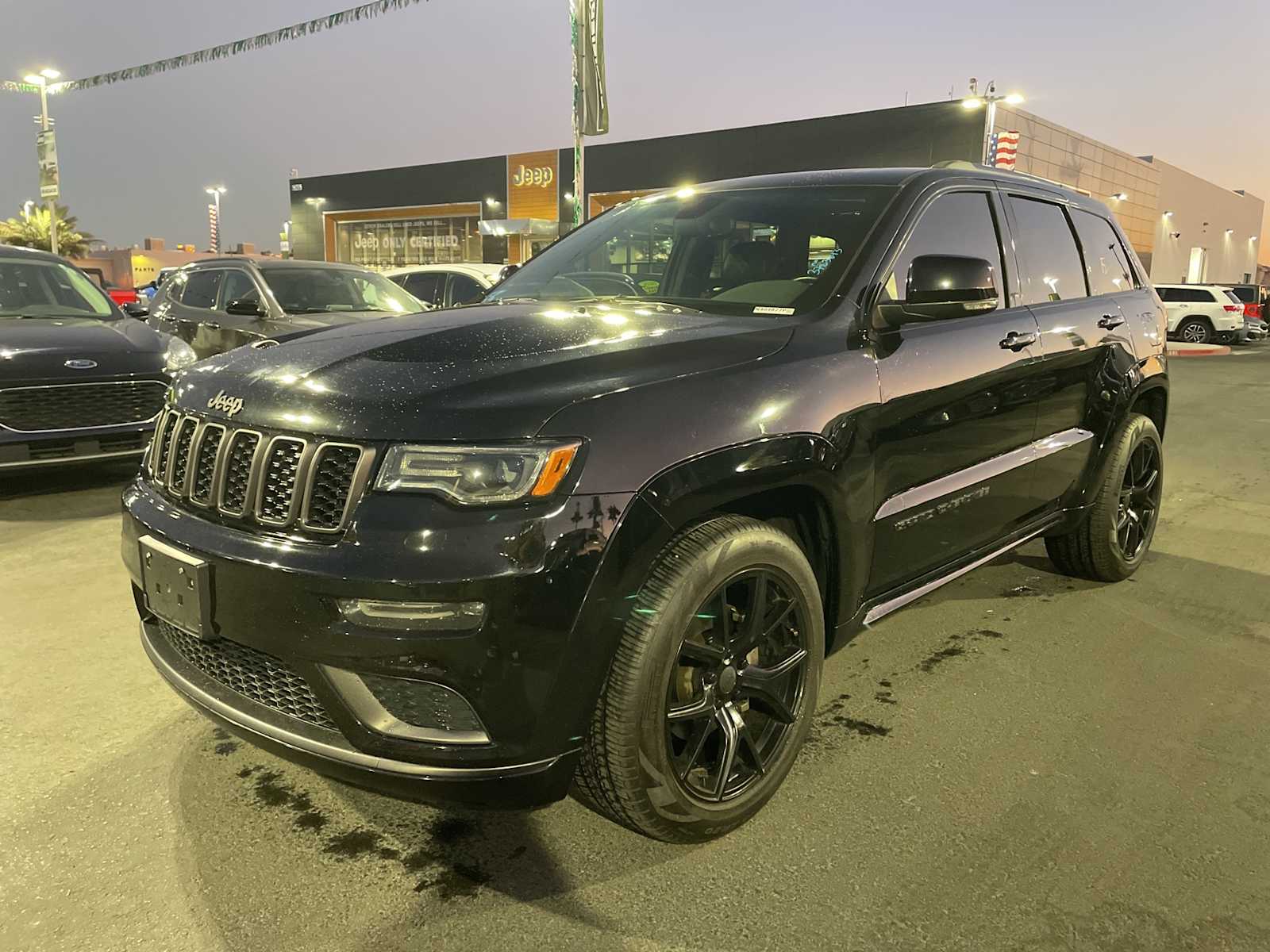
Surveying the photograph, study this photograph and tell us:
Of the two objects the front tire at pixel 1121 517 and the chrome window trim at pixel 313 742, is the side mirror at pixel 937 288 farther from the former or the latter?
the front tire at pixel 1121 517

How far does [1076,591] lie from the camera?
4504 millimetres

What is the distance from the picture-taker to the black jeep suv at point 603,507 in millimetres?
1952

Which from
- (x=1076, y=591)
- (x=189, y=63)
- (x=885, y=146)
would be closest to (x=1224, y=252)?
(x=885, y=146)

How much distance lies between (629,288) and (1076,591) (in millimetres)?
2769

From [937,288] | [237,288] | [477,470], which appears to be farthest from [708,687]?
[237,288]

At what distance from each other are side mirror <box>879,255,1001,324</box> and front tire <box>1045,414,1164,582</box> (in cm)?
180

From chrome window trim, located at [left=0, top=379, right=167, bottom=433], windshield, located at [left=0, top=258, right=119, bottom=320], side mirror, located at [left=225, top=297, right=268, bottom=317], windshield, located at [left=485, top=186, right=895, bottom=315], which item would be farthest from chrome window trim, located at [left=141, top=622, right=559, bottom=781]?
side mirror, located at [left=225, top=297, right=268, bottom=317]

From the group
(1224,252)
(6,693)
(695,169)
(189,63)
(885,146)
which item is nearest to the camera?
Answer: (6,693)

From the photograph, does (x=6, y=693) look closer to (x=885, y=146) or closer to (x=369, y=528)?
(x=369, y=528)

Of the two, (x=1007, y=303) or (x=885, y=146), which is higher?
(x=885, y=146)

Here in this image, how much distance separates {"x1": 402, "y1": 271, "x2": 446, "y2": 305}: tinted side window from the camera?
12.6 metres

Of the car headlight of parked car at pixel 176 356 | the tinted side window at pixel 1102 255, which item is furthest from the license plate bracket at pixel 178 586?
the car headlight of parked car at pixel 176 356

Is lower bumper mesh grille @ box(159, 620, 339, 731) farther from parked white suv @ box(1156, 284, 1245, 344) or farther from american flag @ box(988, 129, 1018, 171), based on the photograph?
parked white suv @ box(1156, 284, 1245, 344)

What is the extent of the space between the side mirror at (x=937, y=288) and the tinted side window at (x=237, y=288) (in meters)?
7.05
